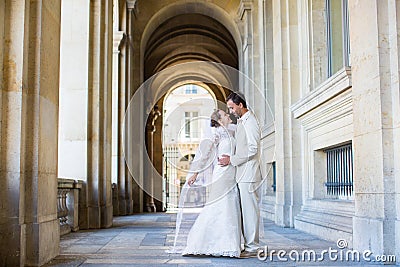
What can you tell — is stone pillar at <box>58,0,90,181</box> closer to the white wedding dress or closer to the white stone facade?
the white stone facade

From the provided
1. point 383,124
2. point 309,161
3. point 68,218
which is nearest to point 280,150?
point 309,161

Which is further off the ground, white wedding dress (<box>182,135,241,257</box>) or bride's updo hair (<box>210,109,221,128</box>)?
bride's updo hair (<box>210,109,221,128</box>)

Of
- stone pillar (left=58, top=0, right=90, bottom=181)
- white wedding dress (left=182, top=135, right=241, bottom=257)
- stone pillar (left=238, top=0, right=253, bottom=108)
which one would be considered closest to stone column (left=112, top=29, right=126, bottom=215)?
stone pillar (left=238, top=0, right=253, bottom=108)

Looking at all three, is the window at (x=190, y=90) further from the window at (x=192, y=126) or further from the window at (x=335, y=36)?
the window at (x=335, y=36)

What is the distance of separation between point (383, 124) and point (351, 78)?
1245mm

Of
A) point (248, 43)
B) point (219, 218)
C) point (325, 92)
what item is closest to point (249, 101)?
point (248, 43)

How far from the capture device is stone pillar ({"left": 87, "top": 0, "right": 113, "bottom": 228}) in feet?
34.4

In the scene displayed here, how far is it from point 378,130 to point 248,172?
1503 mm

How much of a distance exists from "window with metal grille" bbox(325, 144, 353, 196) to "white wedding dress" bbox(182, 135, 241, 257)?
2426 millimetres

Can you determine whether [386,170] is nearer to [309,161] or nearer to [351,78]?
[351,78]

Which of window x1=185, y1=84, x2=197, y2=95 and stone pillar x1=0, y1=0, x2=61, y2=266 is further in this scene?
window x1=185, y1=84, x2=197, y2=95

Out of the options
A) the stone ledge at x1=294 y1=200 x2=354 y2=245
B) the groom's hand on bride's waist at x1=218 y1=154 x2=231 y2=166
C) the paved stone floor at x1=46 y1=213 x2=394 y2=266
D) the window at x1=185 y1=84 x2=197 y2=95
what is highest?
the window at x1=185 y1=84 x2=197 y2=95

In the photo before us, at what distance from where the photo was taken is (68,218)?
971cm

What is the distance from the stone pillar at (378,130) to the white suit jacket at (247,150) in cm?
116
